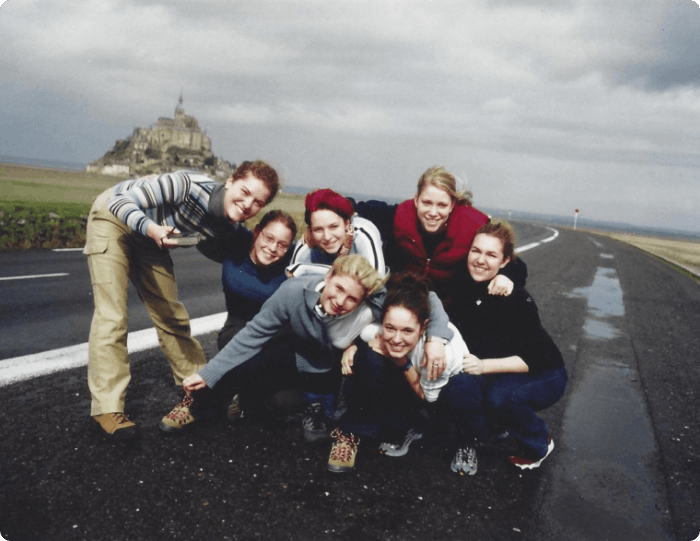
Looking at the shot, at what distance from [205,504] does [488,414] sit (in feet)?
5.88

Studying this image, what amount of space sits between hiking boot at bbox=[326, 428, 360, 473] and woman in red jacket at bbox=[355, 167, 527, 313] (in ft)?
3.70

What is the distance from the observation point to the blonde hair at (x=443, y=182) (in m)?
3.49

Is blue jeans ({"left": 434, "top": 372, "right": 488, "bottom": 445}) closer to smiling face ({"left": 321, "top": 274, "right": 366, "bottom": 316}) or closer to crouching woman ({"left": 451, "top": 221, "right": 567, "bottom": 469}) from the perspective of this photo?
crouching woman ({"left": 451, "top": 221, "right": 567, "bottom": 469})

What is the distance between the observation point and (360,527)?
2543mm

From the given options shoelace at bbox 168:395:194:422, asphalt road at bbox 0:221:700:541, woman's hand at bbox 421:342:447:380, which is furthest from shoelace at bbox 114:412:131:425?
woman's hand at bbox 421:342:447:380

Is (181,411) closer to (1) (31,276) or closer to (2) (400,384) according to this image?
(2) (400,384)

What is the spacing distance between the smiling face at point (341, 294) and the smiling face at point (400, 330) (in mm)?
211

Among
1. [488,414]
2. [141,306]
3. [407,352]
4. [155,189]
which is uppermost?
[155,189]

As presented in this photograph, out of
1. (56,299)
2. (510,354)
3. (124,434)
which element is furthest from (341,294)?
(56,299)

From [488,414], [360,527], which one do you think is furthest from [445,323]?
[360,527]

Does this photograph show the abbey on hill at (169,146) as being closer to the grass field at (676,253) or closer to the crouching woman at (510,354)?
the grass field at (676,253)

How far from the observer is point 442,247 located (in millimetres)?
3631

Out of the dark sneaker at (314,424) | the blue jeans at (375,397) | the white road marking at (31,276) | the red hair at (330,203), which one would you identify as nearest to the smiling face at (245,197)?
the red hair at (330,203)

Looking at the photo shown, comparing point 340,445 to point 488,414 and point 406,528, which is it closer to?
point 406,528
